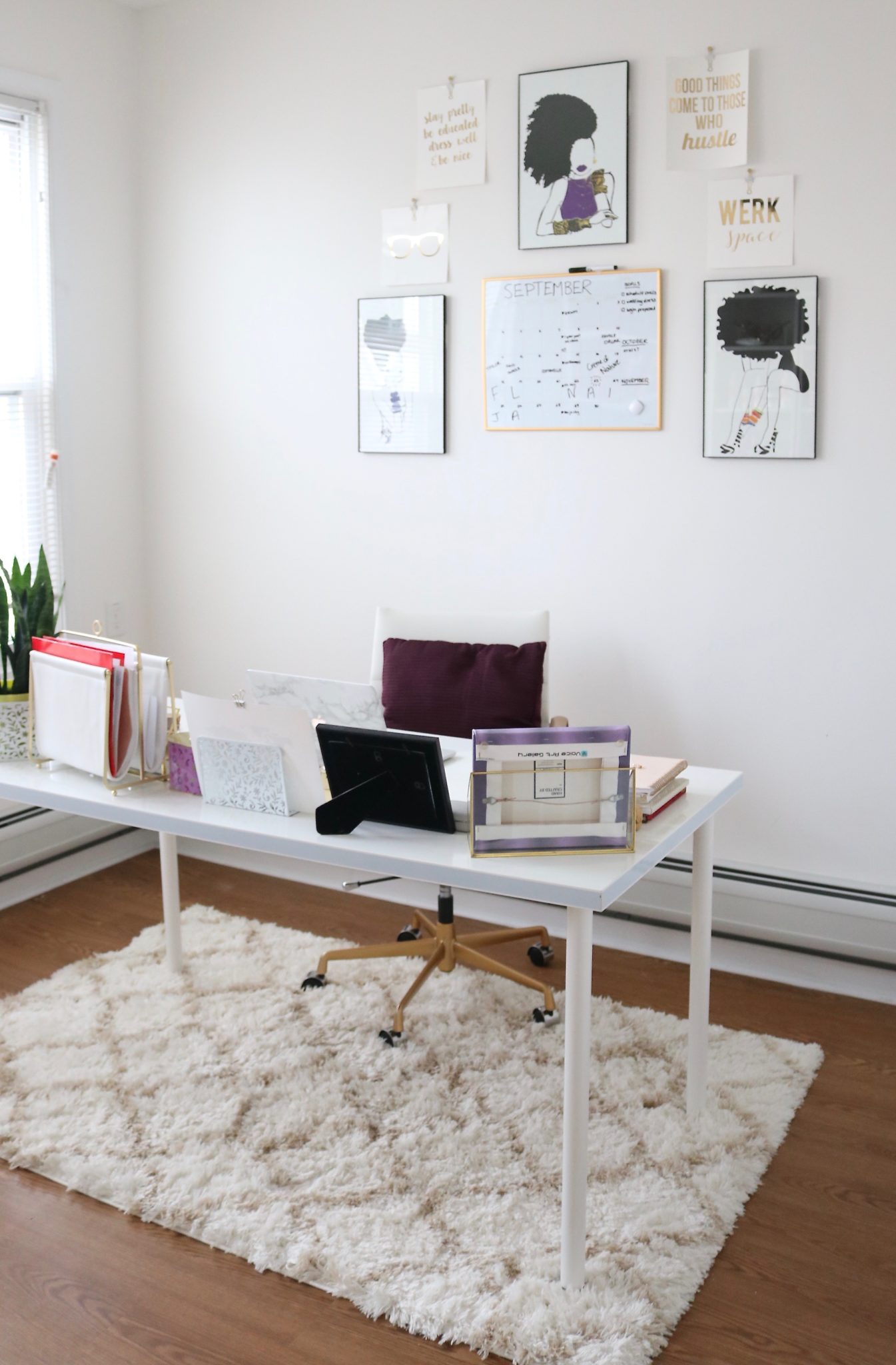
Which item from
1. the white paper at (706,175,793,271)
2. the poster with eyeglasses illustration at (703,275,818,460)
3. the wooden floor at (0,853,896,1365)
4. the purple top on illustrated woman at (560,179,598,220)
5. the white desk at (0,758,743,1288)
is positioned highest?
the purple top on illustrated woman at (560,179,598,220)

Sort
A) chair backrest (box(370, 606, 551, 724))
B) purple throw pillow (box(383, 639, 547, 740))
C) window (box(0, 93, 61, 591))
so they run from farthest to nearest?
window (box(0, 93, 61, 591)) → chair backrest (box(370, 606, 551, 724)) → purple throw pillow (box(383, 639, 547, 740))

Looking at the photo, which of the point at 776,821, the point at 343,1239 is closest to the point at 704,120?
the point at 776,821

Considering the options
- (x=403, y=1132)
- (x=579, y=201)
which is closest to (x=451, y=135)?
(x=579, y=201)

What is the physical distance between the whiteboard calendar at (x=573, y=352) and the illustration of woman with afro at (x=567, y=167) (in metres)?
0.15

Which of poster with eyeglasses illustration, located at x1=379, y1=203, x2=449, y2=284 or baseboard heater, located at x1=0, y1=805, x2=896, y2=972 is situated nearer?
baseboard heater, located at x1=0, y1=805, x2=896, y2=972

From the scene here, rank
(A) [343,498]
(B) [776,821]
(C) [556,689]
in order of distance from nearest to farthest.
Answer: (B) [776,821]
(C) [556,689]
(A) [343,498]

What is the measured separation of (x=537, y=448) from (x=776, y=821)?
1.25 meters

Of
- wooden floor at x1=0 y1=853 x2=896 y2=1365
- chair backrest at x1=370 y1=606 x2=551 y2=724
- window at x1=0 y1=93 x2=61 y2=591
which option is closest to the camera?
wooden floor at x1=0 y1=853 x2=896 y2=1365

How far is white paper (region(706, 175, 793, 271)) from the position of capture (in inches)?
125

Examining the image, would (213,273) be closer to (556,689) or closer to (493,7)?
(493,7)

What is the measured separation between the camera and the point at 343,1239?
2316 millimetres

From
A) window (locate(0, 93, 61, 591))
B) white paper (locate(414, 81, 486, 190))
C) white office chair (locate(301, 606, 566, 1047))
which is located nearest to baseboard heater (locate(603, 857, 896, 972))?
white office chair (locate(301, 606, 566, 1047))

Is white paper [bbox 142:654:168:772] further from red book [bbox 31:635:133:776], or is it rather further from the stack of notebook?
the stack of notebook

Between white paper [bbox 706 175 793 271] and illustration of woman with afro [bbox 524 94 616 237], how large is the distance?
292 mm
